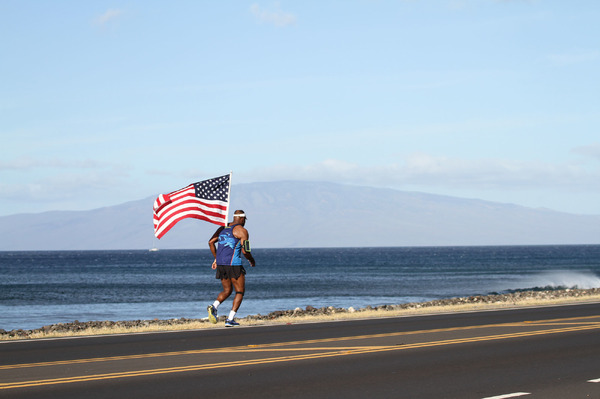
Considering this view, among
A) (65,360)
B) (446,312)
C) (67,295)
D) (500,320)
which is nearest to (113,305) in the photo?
(67,295)

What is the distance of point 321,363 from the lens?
432 inches

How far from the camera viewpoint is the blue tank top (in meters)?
16.2

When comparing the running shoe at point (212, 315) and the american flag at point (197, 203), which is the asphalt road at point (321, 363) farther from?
the american flag at point (197, 203)

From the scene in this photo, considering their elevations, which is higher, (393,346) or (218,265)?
(218,265)

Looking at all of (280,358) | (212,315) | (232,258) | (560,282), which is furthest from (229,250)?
(560,282)

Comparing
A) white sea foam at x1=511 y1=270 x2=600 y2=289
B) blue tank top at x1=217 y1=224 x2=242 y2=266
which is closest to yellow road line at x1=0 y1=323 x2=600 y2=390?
blue tank top at x1=217 y1=224 x2=242 y2=266

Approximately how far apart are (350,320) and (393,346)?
5453 mm

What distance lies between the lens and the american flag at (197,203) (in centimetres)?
1761

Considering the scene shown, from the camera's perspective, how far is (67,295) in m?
56.6

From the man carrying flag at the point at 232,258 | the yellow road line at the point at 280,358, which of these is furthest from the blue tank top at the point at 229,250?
the yellow road line at the point at 280,358

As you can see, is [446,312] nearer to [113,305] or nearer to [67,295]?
[113,305]

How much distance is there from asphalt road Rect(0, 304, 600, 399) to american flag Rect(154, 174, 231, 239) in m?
2.67

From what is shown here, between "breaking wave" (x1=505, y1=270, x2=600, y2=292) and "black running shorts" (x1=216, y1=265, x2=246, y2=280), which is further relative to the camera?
"breaking wave" (x1=505, y1=270, x2=600, y2=292)

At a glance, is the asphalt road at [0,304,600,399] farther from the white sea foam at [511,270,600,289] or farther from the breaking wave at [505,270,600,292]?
the white sea foam at [511,270,600,289]
